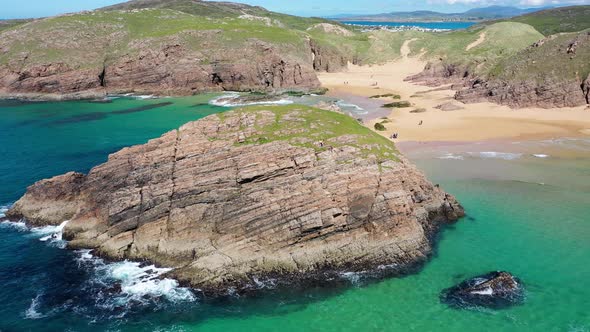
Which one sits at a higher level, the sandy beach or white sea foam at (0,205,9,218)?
the sandy beach

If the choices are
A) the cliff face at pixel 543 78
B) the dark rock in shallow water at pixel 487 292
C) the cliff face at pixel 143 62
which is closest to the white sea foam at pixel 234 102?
the cliff face at pixel 143 62

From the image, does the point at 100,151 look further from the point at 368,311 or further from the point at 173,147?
the point at 368,311

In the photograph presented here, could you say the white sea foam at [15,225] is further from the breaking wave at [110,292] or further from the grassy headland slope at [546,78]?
the grassy headland slope at [546,78]

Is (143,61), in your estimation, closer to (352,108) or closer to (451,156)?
(352,108)

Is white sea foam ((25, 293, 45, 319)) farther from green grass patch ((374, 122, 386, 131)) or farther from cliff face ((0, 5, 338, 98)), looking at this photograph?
cliff face ((0, 5, 338, 98))

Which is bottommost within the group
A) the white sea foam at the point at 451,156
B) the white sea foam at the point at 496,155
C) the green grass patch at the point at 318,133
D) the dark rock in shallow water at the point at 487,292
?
the dark rock in shallow water at the point at 487,292

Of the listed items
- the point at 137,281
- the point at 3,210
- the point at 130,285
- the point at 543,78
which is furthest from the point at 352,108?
the point at 130,285

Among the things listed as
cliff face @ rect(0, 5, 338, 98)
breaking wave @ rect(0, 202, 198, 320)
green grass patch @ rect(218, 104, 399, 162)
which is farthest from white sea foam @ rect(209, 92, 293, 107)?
breaking wave @ rect(0, 202, 198, 320)
